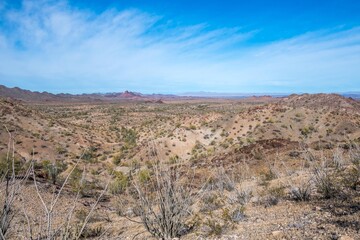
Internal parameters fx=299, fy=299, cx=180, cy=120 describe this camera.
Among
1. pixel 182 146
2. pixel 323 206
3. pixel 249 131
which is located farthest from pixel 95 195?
pixel 249 131

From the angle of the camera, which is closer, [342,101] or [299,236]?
[299,236]

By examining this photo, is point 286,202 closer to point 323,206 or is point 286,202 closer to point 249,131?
point 323,206

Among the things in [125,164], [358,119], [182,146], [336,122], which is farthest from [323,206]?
[358,119]

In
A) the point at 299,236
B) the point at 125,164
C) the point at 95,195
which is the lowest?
the point at 125,164

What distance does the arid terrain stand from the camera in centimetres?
513

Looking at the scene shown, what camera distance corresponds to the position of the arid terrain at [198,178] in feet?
16.8

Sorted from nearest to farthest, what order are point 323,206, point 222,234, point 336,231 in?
point 336,231 → point 222,234 → point 323,206

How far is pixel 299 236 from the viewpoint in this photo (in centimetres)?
452

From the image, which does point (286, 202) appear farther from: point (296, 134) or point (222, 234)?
point (296, 134)

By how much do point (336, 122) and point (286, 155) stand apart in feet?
61.5

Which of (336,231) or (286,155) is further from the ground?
(336,231)

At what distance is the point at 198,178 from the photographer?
14.1 meters

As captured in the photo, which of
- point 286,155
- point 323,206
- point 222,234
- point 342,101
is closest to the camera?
point 222,234

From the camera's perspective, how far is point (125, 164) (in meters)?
24.1
